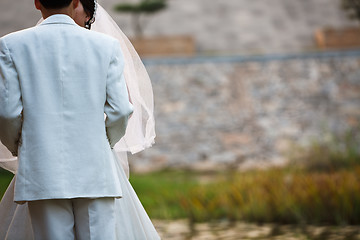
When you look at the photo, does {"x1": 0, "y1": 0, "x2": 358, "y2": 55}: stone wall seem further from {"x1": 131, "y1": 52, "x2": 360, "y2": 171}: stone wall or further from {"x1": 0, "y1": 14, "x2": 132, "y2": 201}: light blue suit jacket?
{"x1": 0, "y1": 14, "x2": 132, "y2": 201}: light blue suit jacket

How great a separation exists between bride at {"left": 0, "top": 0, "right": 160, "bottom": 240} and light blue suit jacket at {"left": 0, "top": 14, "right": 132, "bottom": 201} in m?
0.18

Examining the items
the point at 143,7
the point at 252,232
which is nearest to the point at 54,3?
the point at 252,232

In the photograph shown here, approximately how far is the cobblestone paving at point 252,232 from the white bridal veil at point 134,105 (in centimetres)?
221

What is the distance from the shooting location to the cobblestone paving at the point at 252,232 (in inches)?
171

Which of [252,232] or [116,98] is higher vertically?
[116,98]

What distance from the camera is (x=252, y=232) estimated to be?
4.62 metres

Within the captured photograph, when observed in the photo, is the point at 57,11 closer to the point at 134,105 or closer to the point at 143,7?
the point at 134,105

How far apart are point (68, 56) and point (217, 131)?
27.8 ft

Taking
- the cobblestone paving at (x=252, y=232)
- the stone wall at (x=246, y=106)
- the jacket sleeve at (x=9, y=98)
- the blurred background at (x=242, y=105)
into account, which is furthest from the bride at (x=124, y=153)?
the stone wall at (x=246, y=106)

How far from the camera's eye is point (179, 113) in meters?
10.4

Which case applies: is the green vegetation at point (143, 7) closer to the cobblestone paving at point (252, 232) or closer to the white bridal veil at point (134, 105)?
the cobblestone paving at point (252, 232)

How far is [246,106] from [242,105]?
0.08m

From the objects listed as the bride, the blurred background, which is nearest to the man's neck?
the bride

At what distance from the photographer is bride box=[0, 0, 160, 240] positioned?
2090 mm
